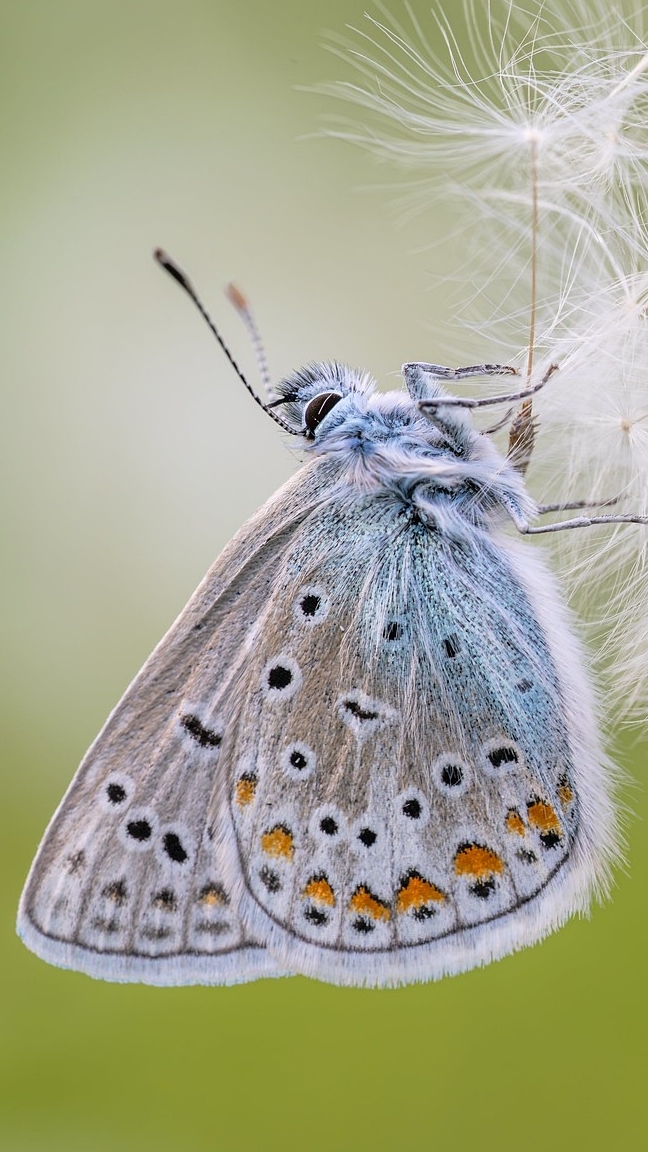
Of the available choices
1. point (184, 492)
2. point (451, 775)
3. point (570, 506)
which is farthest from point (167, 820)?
point (184, 492)

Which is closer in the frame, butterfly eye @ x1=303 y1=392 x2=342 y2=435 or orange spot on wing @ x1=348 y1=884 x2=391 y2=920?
orange spot on wing @ x1=348 y1=884 x2=391 y2=920

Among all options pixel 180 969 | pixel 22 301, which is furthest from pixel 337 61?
pixel 180 969

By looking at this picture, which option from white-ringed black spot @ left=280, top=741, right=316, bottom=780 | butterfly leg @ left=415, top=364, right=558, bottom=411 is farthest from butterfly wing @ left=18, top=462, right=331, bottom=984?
butterfly leg @ left=415, top=364, right=558, bottom=411

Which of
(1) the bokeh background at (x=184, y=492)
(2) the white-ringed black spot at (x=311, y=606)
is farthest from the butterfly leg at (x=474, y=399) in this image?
(1) the bokeh background at (x=184, y=492)

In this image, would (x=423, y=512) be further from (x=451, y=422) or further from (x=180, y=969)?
(x=180, y=969)

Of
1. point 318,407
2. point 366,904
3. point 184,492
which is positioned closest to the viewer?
point 366,904

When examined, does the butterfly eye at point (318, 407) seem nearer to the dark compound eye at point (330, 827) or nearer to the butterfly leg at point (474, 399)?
the butterfly leg at point (474, 399)

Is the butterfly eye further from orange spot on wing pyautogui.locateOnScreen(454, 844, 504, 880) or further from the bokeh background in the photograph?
the bokeh background

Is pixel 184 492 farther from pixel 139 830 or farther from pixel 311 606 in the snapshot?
pixel 139 830
